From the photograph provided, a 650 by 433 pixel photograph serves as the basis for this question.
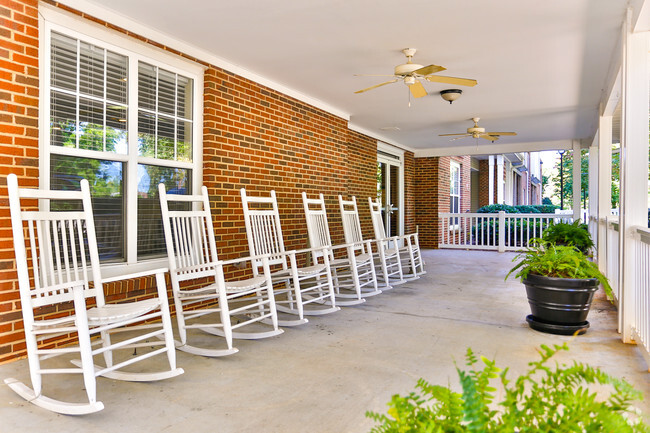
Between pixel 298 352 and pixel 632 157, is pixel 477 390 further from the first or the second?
pixel 632 157

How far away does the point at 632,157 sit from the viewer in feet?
10.0

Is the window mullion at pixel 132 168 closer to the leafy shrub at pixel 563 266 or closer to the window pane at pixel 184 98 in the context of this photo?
the window pane at pixel 184 98

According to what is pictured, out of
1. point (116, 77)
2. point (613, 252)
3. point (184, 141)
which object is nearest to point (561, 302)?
point (613, 252)

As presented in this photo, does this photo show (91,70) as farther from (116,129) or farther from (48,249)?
(48,249)

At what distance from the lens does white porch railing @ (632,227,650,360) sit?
2613 mm

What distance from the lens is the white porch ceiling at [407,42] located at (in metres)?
3.15

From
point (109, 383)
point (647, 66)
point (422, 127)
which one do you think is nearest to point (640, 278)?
point (647, 66)

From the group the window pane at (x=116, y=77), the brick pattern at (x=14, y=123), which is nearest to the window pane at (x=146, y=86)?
the window pane at (x=116, y=77)

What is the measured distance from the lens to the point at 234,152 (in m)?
4.41

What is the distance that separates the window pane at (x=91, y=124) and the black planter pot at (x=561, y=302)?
3395 millimetres

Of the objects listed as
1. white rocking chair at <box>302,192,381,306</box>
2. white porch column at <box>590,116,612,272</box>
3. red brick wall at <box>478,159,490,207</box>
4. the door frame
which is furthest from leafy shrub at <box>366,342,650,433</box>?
red brick wall at <box>478,159,490,207</box>

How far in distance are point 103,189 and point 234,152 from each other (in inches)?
55.8

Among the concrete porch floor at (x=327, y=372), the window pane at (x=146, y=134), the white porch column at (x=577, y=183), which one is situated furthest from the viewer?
the white porch column at (x=577, y=183)

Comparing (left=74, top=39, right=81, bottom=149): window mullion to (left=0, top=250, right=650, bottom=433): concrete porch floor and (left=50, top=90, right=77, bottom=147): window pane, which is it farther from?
(left=0, top=250, right=650, bottom=433): concrete porch floor
